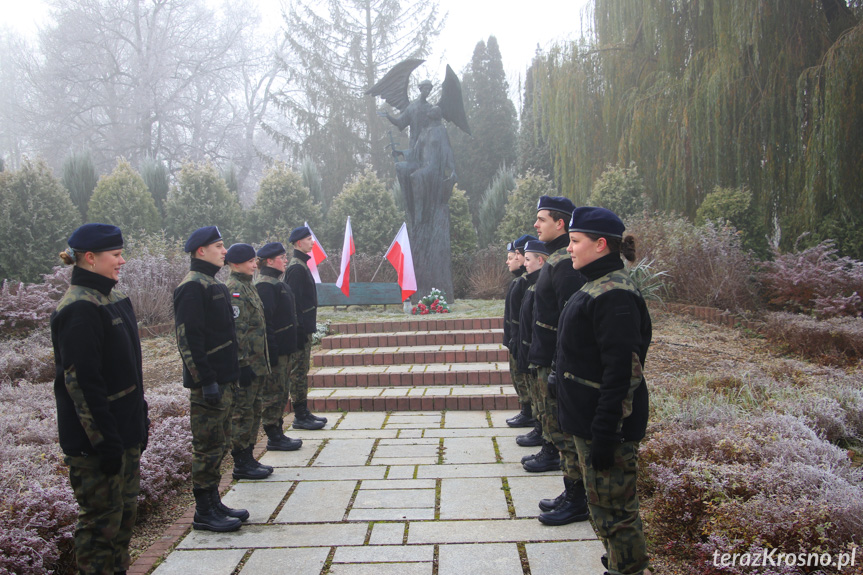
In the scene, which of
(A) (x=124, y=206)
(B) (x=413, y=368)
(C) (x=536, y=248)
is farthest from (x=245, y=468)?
(A) (x=124, y=206)

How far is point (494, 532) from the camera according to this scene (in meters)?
3.27

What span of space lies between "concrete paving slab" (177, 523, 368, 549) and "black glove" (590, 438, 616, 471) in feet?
4.65

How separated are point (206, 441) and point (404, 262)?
6.78m

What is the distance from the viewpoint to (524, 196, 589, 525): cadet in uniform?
3.39 metres

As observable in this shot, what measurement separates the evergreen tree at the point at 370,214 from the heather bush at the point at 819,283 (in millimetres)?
9358

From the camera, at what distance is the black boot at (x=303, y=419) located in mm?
5543

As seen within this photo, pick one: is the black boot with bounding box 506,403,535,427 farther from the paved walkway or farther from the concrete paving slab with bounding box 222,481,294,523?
the concrete paving slab with bounding box 222,481,294,523

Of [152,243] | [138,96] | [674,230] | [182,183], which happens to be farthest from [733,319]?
[138,96]

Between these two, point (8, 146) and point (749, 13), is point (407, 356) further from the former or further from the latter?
point (8, 146)

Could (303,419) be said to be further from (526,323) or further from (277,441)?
(526,323)

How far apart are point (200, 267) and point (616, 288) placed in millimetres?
2386

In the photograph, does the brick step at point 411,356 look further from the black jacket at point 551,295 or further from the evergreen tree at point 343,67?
the evergreen tree at point 343,67

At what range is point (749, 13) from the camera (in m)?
9.07

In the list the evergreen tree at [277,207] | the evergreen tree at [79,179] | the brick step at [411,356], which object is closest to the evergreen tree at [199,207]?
the evergreen tree at [277,207]
